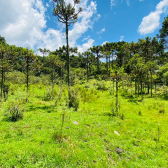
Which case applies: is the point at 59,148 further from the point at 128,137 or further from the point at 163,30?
the point at 163,30

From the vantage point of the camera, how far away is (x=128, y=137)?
6301 mm

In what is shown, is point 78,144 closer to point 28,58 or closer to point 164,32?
point 28,58

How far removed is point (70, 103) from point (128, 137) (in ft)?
21.5

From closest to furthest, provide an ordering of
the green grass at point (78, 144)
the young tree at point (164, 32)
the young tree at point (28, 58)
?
the green grass at point (78, 144)
the young tree at point (28, 58)
the young tree at point (164, 32)

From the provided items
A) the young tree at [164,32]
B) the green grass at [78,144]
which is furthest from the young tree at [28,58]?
the young tree at [164,32]

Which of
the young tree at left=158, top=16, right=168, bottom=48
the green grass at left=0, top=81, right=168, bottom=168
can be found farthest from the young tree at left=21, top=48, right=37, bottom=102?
the young tree at left=158, top=16, right=168, bottom=48

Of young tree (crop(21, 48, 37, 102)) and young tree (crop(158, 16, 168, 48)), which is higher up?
young tree (crop(158, 16, 168, 48))

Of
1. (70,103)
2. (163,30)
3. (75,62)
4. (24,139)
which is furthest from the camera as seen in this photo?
(75,62)

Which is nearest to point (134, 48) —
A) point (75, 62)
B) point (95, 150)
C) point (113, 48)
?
point (113, 48)

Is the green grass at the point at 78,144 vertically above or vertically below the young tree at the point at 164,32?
below

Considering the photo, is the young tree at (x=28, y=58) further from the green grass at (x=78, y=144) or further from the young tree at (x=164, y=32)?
the young tree at (x=164, y=32)

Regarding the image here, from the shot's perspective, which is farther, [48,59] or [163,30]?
[163,30]

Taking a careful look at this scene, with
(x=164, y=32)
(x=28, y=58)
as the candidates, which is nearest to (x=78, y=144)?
(x=28, y=58)

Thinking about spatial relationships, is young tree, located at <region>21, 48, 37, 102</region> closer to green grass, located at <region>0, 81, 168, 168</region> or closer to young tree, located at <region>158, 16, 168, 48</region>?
green grass, located at <region>0, 81, 168, 168</region>
